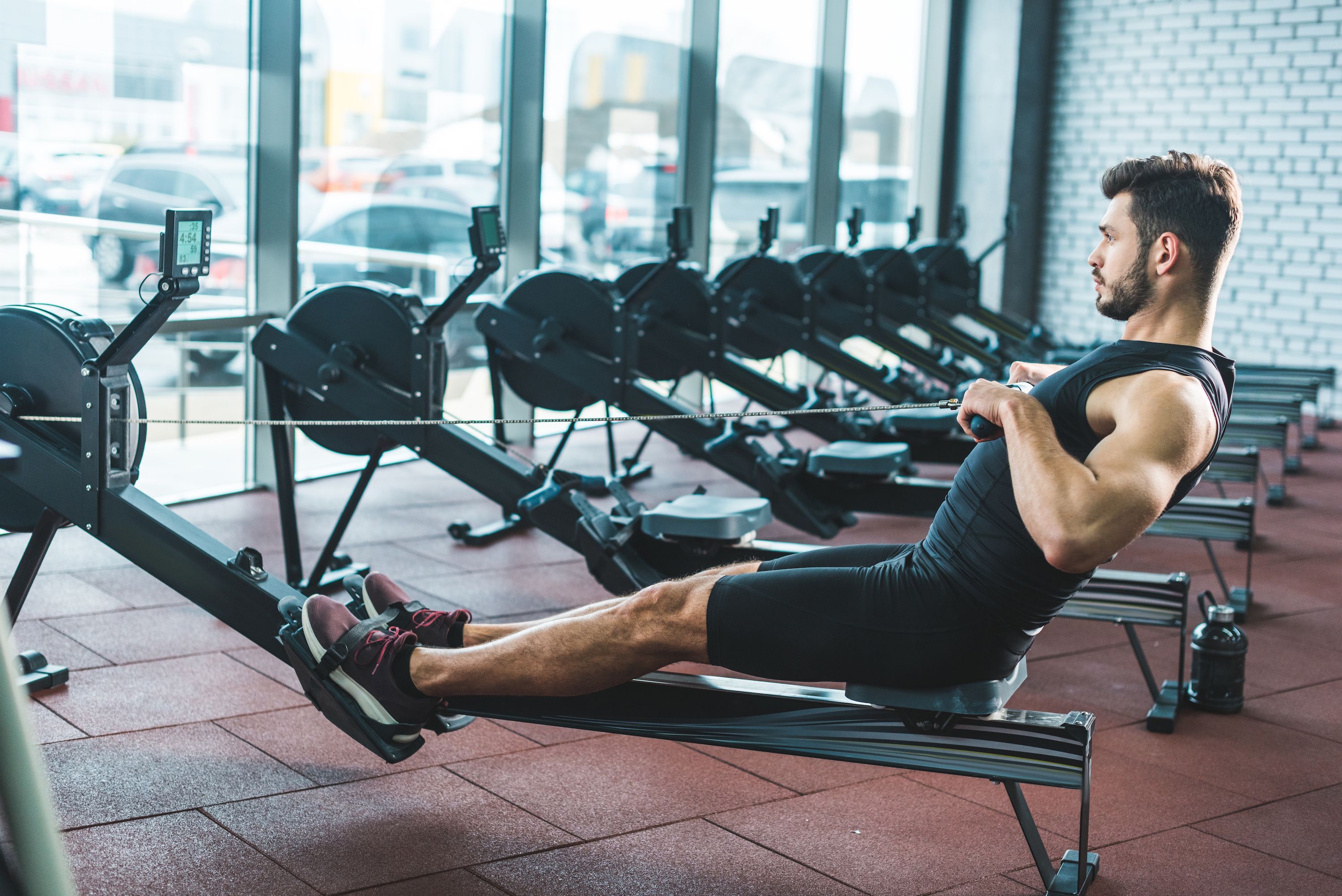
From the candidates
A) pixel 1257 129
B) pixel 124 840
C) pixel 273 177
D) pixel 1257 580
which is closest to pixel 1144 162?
pixel 124 840

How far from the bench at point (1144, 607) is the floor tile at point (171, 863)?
1949mm

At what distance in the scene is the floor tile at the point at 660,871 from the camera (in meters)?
2.17

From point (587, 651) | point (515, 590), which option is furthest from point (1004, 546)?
point (515, 590)

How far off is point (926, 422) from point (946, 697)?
10.2 ft

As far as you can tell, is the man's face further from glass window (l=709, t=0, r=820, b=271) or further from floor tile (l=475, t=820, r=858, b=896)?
glass window (l=709, t=0, r=820, b=271)

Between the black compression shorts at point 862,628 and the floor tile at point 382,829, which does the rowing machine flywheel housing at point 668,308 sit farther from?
the black compression shorts at point 862,628

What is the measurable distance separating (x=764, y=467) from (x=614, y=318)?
0.77 meters

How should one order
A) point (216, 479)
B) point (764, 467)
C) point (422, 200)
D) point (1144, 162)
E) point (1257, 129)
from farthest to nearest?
1. point (1257, 129)
2. point (422, 200)
3. point (216, 479)
4. point (764, 467)
5. point (1144, 162)

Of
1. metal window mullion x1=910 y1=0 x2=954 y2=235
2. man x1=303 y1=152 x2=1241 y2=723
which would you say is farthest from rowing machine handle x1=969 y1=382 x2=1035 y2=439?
metal window mullion x1=910 y1=0 x2=954 y2=235

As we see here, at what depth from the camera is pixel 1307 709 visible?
3238mm

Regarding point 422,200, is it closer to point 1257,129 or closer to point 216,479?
point 216,479

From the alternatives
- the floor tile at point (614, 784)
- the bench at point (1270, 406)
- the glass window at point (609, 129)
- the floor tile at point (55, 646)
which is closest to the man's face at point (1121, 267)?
the floor tile at point (614, 784)

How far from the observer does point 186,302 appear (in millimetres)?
4891

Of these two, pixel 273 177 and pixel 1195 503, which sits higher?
pixel 273 177
